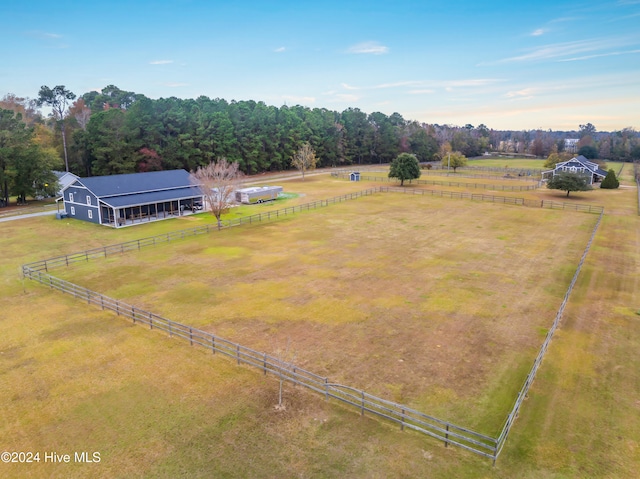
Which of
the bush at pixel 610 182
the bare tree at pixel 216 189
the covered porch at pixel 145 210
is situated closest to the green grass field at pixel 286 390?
the bare tree at pixel 216 189

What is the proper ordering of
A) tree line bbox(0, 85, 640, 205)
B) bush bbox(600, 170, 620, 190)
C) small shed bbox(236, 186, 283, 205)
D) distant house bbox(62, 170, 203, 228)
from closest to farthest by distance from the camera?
distant house bbox(62, 170, 203, 228) < small shed bbox(236, 186, 283, 205) < tree line bbox(0, 85, 640, 205) < bush bbox(600, 170, 620, 190)

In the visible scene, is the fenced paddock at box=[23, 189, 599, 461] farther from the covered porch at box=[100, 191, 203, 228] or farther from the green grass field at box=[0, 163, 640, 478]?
the covered porch at box=[100, 191, 203, 228]

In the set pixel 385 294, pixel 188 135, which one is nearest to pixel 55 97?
pixel 188 135

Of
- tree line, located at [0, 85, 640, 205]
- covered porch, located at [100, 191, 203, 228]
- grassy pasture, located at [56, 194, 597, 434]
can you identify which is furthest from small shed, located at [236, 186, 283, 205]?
tree line, located at [0, 85, 640, 205]

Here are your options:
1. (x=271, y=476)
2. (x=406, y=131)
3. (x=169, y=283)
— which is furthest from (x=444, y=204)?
(x=406, y=131)

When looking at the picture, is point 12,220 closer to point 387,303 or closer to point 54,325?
point 54,325

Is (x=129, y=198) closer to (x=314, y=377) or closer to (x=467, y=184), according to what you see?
(x=314, y=377)
